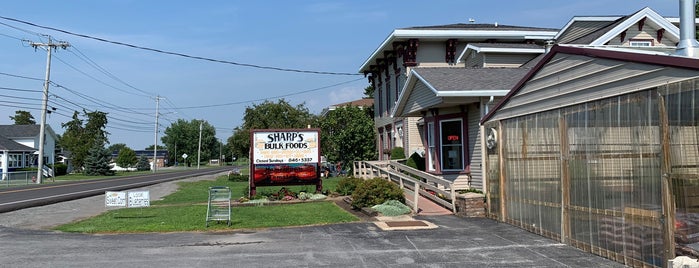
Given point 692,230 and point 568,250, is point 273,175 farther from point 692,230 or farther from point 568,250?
point 692,230

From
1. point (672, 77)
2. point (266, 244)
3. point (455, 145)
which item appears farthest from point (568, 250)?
point (455, 145)

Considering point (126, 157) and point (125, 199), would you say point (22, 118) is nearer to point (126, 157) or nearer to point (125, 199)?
point (126, 157)

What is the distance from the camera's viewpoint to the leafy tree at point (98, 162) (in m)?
65.0

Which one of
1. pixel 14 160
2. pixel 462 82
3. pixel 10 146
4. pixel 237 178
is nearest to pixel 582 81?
pixel 462 82

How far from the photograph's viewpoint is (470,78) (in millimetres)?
17219

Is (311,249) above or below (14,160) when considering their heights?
below

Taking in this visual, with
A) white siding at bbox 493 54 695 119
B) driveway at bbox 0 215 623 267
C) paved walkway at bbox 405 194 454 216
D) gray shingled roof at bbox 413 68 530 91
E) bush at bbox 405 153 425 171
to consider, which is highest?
gray shingled roof at bbox 413 68 530 91

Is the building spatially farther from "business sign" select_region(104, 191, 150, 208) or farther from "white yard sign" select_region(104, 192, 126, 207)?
"white yard sign" select_region(104, 192, 126, 207)

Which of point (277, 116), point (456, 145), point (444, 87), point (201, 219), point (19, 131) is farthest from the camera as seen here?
point (19, 131)

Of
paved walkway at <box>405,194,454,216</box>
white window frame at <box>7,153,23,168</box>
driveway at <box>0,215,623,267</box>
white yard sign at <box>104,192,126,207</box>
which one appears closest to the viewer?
driveway at <box>0,215,623,267</box>

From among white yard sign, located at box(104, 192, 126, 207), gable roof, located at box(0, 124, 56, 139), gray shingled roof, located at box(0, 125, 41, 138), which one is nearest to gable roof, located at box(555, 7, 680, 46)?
white yard sign, located at box(104, 192, 126, 207)

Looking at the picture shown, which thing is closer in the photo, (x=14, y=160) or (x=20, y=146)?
(x=14, y=160)

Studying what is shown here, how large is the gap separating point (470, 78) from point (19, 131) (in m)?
72.7

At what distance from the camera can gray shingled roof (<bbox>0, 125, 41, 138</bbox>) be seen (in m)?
71.5
